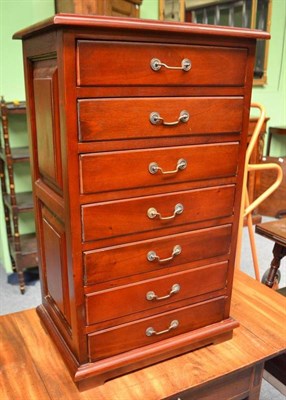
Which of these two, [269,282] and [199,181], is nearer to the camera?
[199,181]

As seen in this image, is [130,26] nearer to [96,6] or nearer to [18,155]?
[96,6]

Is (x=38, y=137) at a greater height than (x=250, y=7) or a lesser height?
lesser

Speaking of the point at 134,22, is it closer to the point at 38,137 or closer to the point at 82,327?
the point at 38,137

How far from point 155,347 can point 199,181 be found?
0.41 metres

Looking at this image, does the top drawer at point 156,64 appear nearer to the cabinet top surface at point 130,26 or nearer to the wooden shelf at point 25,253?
the cabinet top surface at point 130,26

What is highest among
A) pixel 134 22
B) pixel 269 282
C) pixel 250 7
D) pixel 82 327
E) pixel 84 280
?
pixel 250 7

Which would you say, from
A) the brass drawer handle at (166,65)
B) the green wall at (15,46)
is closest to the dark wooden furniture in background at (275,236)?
the brass drawer handle at (166,65)

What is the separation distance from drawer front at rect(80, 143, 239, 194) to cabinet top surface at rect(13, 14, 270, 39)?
23cm

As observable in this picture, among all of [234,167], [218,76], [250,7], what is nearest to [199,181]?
[234,167]

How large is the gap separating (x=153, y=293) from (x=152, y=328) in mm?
94

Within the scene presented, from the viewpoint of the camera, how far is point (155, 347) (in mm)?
913

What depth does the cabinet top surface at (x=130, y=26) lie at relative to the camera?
0.64m

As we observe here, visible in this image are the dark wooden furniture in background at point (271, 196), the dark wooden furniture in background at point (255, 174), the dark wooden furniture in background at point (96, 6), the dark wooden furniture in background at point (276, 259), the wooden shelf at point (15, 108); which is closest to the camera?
the dark wooden furniture in background at point (276, 259)

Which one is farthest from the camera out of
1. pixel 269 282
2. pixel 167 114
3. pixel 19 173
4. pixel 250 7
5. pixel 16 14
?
pixel 250 7
